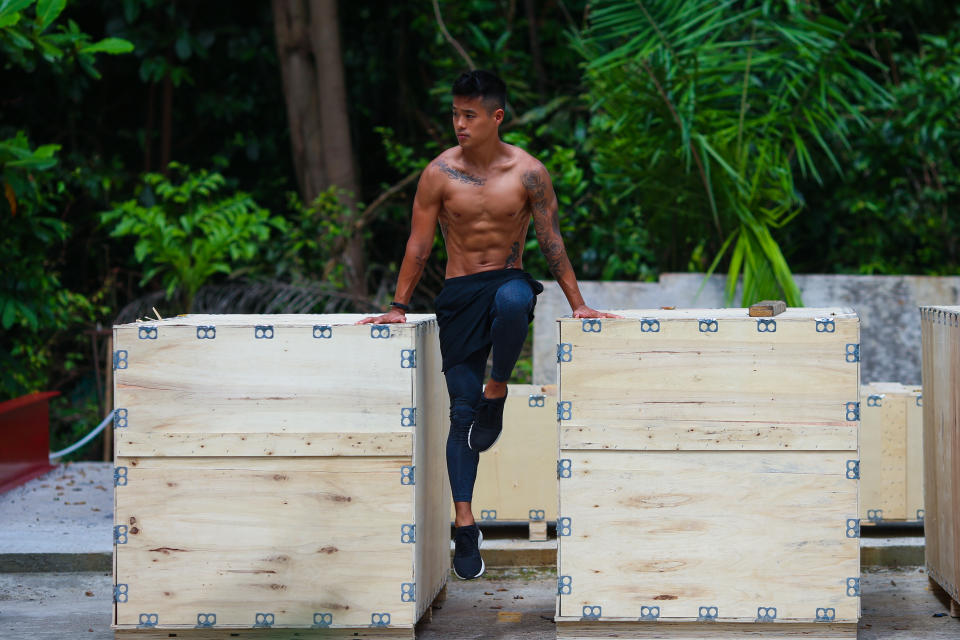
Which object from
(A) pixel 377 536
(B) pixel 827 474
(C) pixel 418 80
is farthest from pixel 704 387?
(C) pixel 418 80

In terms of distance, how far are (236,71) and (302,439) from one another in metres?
8.41

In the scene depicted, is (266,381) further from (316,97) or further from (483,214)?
(316,97)

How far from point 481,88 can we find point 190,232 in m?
5.34

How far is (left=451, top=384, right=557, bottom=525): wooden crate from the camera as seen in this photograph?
6543 mm

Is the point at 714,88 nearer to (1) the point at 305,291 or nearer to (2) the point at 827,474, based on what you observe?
(1) the point at 305,291

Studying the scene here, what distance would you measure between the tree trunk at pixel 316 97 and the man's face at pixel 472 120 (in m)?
5.70

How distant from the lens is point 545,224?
5.13 m

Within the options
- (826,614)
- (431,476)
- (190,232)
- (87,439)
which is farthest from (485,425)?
(190,232)

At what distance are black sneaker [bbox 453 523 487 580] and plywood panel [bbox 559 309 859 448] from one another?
64 centimetres

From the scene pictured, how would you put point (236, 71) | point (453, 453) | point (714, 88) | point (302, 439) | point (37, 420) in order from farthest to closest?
1. point (236, 71)
2. point (714, 88)
3. point (37, 420)
4. point (453, 453)
5. point (302, 439)

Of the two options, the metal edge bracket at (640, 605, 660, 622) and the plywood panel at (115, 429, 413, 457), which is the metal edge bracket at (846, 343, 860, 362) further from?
the plywood panel at (115, 429, 413, 457)

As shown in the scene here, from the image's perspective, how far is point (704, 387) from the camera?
4.74 metres

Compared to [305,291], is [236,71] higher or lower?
higher

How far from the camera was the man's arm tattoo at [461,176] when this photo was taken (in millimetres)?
5027
